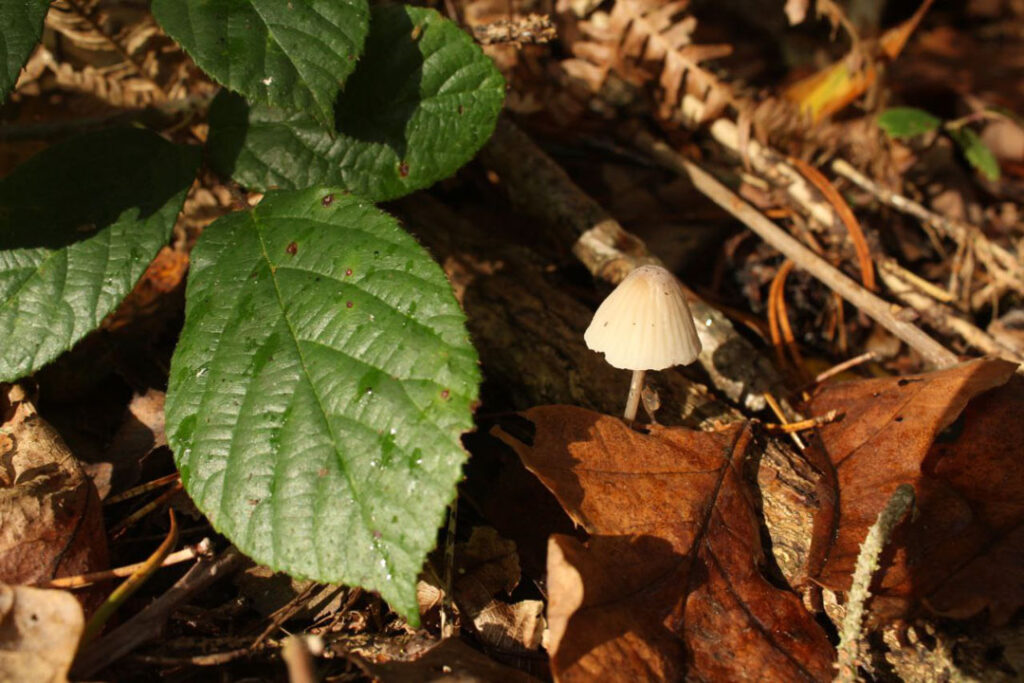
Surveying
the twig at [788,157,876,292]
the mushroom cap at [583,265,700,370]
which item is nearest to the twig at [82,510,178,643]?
the mushroom cap at [583,265,700,370]

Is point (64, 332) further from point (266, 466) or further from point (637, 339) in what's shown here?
point (637, 339)

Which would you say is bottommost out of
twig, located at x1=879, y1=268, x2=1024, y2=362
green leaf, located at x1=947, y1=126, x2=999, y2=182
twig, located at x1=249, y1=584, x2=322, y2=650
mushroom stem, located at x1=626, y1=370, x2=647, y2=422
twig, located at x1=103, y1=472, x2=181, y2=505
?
twig, located at x1=249, y1=584, x2=322, y2=650

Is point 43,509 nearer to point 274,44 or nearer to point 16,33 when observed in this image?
point 16,33

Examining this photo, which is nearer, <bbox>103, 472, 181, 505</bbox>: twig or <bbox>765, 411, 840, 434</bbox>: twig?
<bbox>103, 472, 181, 505</bbox>: twig

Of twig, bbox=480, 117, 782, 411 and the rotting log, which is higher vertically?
twig, bbox=480, 117, 782, 411

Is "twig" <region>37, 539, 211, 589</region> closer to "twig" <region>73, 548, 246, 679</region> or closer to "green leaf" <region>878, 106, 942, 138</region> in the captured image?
"twig" <region>73, 548, 246, 679</region>

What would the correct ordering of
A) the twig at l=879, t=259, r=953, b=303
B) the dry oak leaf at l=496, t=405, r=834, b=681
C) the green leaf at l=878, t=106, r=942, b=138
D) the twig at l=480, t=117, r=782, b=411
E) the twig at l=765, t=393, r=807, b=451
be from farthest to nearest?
the green leaf at l=878, t=106, r=942, b=138
the twig at l=879, t=259, r=953, b=303
the twig at l=480, t=117, r=782, b=411
the twig at l=765, t=393, r=807, b=451
the dry oak leaf at l=496, t=405, r=834, b=681

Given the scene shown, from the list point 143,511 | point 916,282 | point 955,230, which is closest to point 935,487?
point 916,282

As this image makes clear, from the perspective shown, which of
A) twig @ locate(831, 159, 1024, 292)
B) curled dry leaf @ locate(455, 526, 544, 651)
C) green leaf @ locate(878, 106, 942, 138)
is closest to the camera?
curled dry leaf @ locate(455, 526, 544, 651)
